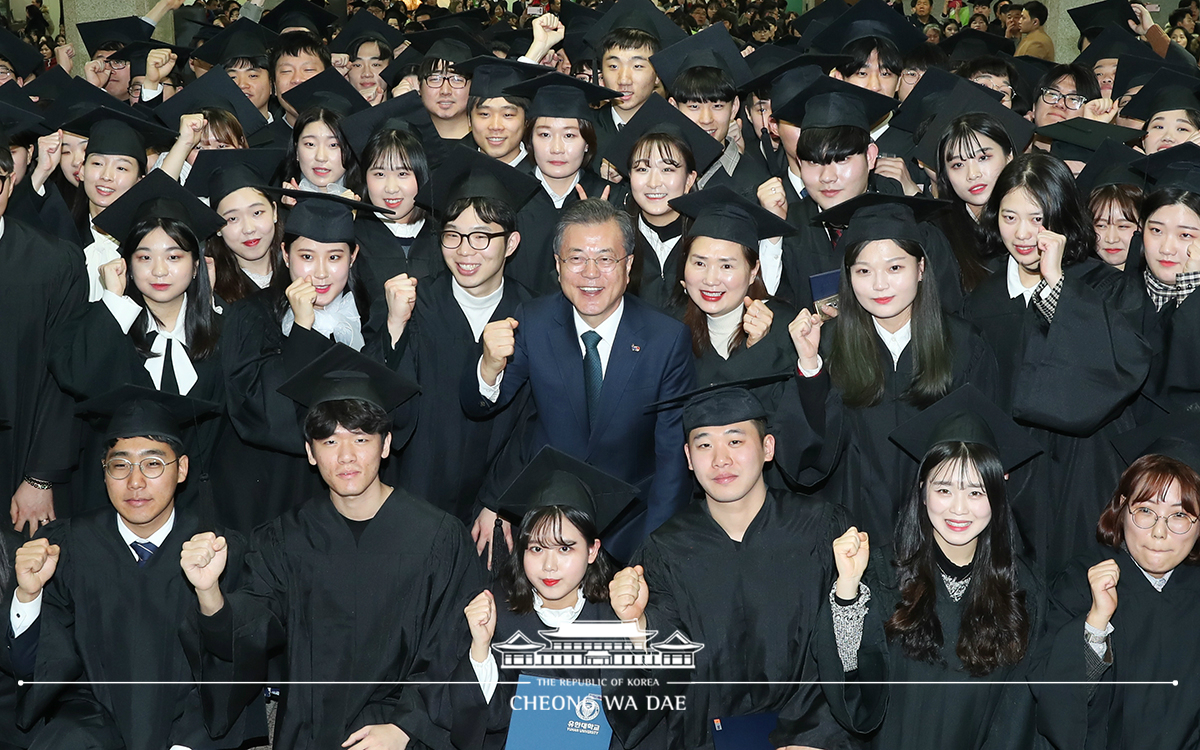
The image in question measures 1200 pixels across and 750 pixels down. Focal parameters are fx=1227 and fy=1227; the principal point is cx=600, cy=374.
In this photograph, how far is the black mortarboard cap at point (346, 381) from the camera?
168 inches

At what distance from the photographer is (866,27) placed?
699 cm

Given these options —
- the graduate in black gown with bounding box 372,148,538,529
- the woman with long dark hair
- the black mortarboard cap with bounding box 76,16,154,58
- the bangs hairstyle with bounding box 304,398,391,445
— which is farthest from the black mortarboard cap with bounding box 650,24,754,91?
the black mortarboard cap with bounding box 76,16,154,58

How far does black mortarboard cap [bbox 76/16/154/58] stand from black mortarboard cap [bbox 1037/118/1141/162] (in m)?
5.93

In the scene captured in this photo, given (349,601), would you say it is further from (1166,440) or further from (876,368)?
(1166,440)

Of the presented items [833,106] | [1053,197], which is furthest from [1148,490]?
[833,106]

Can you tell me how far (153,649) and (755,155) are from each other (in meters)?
3.97

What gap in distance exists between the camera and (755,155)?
21.7ft

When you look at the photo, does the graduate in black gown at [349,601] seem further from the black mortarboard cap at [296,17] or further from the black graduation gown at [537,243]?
the black mortarboard cap at [296,17]

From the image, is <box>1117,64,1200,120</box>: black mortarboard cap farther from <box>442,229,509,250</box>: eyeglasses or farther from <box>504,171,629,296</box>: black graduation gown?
<box>442,229,509,250</box>: eyeglasses

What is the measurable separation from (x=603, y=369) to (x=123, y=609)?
1.88 m

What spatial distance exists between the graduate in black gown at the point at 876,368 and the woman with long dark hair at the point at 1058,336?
0.65 feet

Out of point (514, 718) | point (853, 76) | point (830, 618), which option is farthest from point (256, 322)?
point (853, 76)

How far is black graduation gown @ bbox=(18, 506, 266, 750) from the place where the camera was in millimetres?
4152

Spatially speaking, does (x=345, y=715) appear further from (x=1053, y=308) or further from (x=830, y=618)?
(x=1053, y=308)
